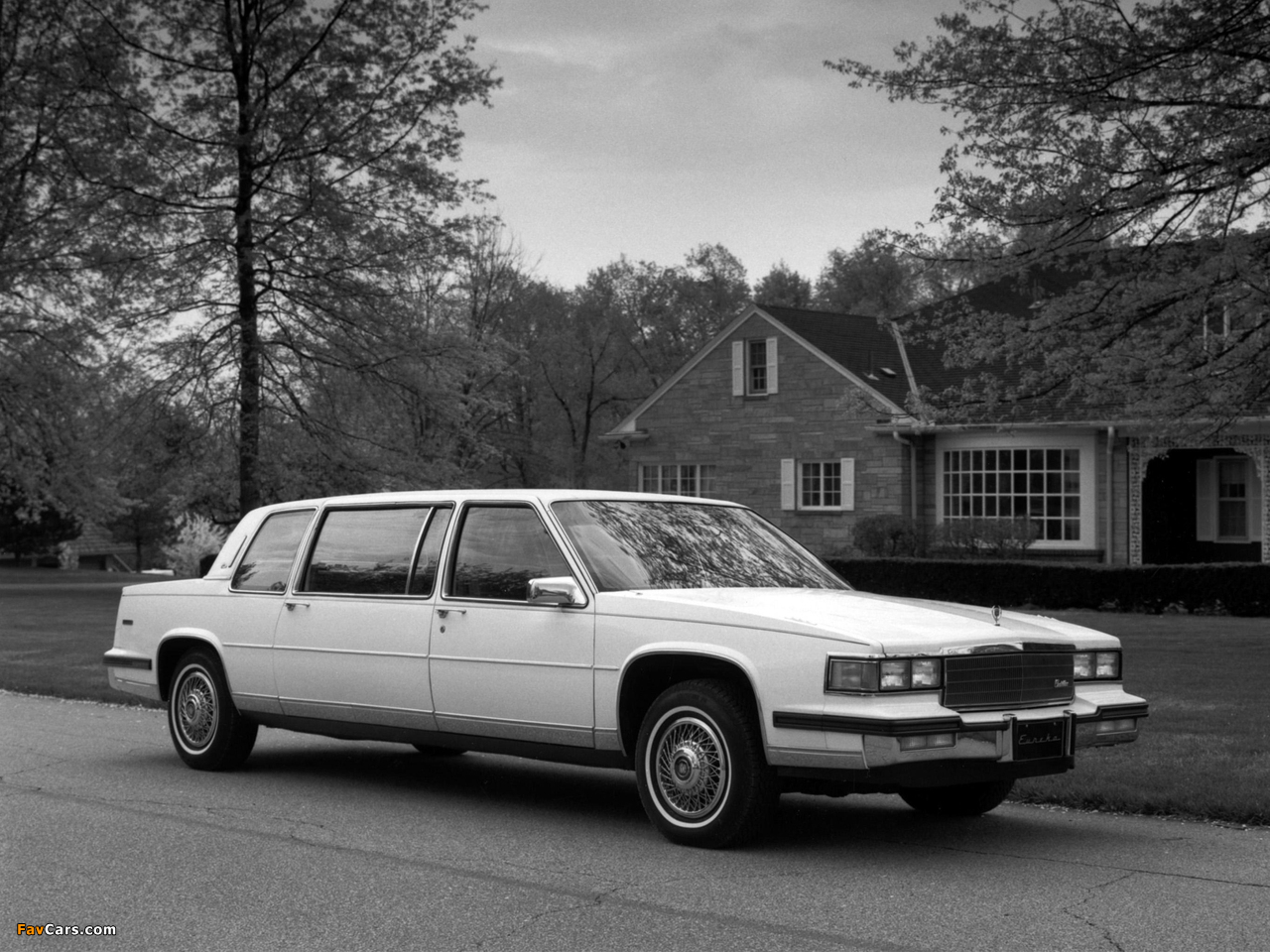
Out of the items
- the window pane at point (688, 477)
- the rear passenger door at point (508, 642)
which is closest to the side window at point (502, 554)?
the rear passenger door at point (508, 642)

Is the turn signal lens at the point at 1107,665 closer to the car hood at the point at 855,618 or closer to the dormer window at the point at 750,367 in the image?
the car hood at the point at 855,618

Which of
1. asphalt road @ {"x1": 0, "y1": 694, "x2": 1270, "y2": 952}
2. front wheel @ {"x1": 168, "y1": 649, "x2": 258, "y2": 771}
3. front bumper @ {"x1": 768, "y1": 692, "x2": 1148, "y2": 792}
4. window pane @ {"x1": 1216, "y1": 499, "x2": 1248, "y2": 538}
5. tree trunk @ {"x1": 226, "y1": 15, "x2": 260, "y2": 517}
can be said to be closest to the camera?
asphalt road @ {"x1": 0, "y1": 694, "x2": 1270, "y2": 952}

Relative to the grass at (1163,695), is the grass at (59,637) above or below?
below

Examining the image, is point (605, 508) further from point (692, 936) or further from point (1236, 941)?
point (1236, 941)

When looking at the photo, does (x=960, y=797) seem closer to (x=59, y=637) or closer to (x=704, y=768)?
(x=704, y=768)

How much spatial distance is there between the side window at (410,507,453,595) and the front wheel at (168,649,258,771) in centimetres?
181

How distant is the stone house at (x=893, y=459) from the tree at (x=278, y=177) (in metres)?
8.64

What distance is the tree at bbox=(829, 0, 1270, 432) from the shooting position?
15.4 metres

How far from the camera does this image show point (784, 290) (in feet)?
253

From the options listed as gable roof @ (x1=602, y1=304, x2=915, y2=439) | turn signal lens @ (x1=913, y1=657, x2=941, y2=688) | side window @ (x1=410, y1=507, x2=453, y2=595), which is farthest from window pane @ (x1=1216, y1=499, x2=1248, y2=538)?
turn signal lens @ (x1=913, y1=657, x2=941, y2=688)

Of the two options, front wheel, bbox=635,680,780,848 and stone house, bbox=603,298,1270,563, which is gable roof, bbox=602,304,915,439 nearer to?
stone house, bbox=603,298,1270,563

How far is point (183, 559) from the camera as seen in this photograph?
207 ft

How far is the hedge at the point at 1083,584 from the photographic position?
23406 millimetres

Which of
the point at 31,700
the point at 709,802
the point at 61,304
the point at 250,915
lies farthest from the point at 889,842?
the point at 61,304
